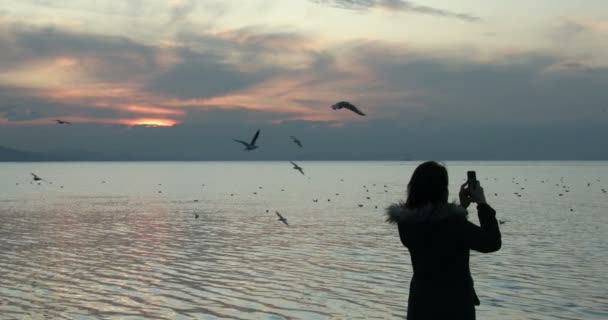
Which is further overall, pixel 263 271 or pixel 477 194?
pixel 263 271

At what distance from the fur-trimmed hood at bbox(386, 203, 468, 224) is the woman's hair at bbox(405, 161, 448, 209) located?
65 mm

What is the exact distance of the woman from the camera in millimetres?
5285

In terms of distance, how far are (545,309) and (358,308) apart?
15.0 feet

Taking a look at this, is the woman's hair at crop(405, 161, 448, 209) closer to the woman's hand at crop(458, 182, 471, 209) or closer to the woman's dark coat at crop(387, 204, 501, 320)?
the woman's dark coat at crop(387, 204, 501, 320)

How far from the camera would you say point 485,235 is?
5.14m

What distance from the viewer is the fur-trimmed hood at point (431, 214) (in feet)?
17.3

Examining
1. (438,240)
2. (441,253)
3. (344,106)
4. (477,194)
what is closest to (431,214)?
(438,240)

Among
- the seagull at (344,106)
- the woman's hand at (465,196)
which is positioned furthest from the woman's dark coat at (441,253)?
the seagull at (344,106)

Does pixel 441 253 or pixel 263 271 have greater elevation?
pixel 441 253

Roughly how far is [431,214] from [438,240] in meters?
0.23

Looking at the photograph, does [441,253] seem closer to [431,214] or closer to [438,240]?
[438,240]

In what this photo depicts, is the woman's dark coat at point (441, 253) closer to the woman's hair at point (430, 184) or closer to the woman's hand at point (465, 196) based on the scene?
the woman's hair at point (430, 184)

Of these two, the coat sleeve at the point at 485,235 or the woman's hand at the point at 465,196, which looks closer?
the coat sleeve at the point at 485,235

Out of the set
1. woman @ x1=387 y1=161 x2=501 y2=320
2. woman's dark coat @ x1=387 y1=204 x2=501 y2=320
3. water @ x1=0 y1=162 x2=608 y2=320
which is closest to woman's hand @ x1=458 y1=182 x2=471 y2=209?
woman @ x1=387 y1=161 x2=501 y2=320
